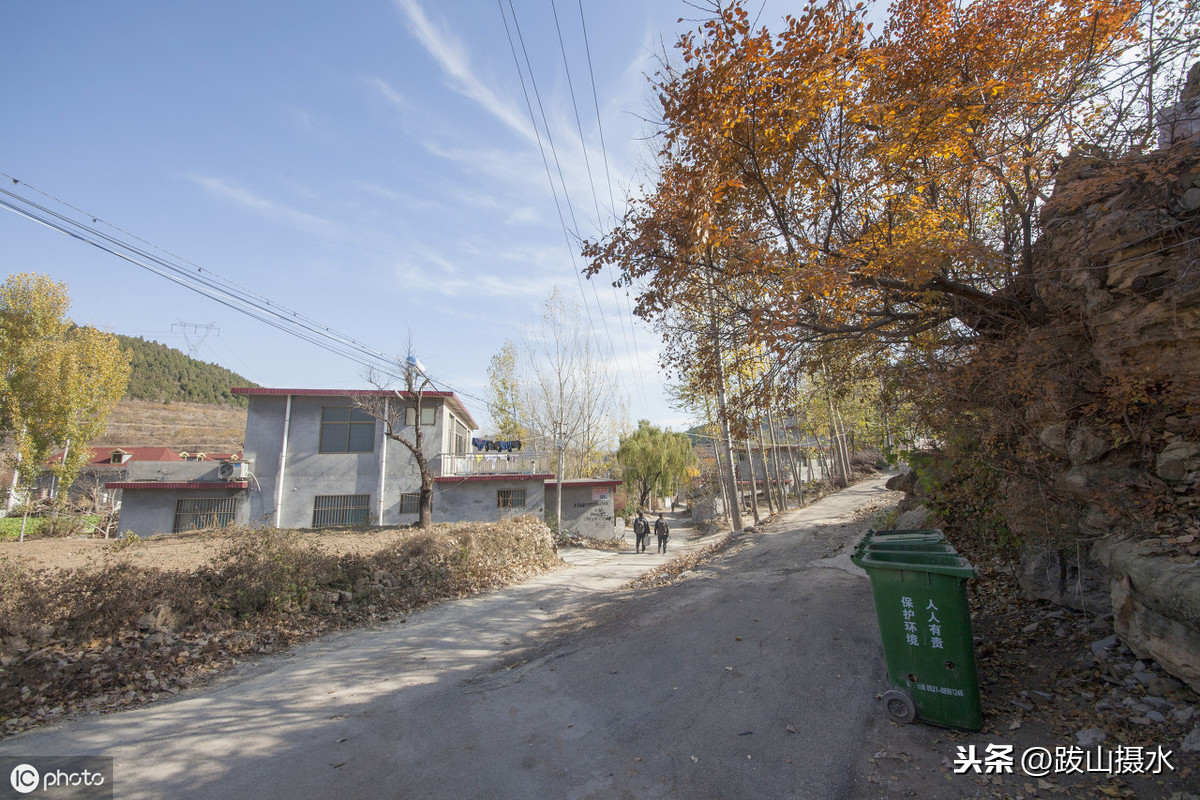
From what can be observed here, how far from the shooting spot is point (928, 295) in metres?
6.39

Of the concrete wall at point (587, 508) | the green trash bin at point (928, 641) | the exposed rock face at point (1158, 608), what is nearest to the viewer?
the exposed rock face at point (1158, 608)

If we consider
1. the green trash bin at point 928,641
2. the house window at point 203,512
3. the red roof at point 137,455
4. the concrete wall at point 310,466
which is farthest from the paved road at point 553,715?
the red roof at point 137,455

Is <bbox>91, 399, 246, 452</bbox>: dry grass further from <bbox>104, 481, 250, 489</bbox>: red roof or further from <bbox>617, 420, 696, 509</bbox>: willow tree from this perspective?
<bbox>617, 420, 696, 509</bbox>: willow tree

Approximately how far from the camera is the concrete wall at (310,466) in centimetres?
2142

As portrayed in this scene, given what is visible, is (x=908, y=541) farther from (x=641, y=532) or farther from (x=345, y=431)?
(x=345, y=431)

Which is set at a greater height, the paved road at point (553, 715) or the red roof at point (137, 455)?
the red roof at point (137, 455)

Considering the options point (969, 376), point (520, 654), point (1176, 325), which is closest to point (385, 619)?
point (520, 654)

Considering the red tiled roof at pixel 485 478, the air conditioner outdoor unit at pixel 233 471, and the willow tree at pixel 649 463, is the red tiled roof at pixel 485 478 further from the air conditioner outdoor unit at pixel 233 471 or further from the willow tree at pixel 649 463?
the willow tree at pixel 649 463

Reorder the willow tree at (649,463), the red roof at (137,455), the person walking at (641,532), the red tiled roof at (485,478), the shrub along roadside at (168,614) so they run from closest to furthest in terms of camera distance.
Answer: the shrub along roadside at (168,614) → the person walking at (641,532) → the red tiled roof at (485,478) → the willow tree at (649,463) → the red roof at (137,455)

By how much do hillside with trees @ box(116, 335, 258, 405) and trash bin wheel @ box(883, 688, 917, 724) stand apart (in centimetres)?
10727

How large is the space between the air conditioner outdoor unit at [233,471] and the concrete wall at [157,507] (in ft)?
2.55

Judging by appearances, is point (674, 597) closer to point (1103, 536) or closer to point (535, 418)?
point (1103, 536)

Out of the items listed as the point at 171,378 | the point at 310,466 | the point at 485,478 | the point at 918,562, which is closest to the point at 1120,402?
the point at 918,562

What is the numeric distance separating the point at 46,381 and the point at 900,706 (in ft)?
129
